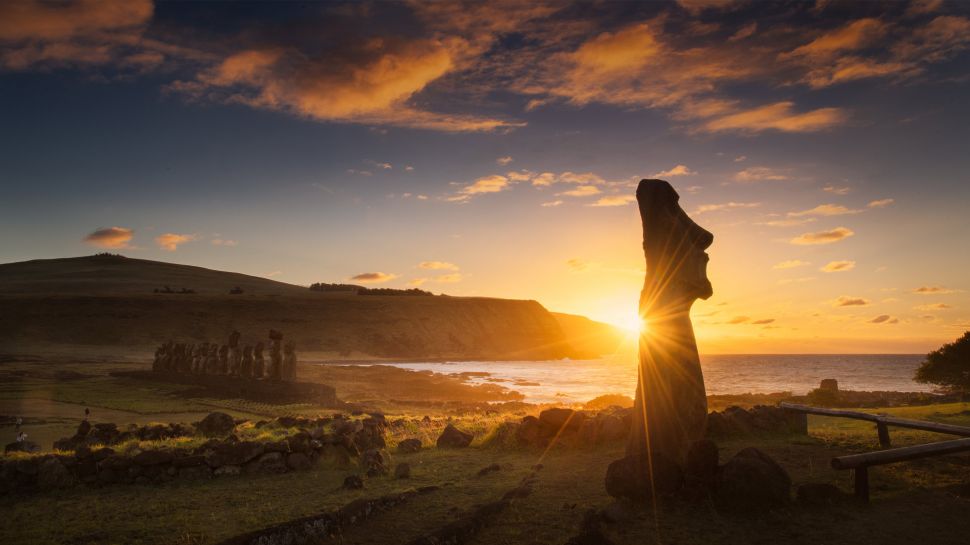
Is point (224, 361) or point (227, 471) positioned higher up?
point (224, 361)

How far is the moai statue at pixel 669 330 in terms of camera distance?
442 inches

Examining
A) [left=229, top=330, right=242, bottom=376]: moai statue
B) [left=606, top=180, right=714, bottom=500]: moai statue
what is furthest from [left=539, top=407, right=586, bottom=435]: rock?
[left=229, top=330, right=242, bottom=376]: moai statue

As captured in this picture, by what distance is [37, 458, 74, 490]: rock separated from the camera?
1153 centimetres

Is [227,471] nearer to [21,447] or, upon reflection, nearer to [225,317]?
[21,447]

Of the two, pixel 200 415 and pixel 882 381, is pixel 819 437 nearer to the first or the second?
pixel 200 415

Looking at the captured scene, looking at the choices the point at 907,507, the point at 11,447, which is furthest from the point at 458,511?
the point at 11,447

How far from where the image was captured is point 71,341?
89938mm

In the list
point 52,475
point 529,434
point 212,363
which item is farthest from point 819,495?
point 212,363

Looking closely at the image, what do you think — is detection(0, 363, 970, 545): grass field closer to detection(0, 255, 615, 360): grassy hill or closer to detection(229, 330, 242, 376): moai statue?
detection(229, 330, 242, 376): moai statue

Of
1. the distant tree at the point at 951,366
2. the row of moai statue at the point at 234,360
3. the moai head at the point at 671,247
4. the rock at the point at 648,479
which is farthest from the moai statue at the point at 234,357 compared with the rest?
the distant tree at the point at 951,366

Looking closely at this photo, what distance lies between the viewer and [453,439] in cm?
1691

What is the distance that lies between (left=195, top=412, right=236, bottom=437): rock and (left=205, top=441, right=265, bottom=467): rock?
205 inches

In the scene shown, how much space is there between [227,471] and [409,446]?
4.93 metres

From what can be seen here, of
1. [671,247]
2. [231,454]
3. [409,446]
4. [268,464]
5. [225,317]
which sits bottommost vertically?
[409,446]
